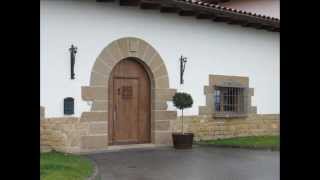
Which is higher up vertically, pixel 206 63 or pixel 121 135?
pixel 206 63

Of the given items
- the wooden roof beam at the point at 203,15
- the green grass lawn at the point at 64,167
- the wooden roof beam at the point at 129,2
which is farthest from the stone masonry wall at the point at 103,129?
the wooden roof beam at the point at 129,2

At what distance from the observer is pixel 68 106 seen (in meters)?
9.77

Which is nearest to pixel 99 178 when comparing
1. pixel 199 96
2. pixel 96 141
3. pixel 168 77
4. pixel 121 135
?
pixel 96 141

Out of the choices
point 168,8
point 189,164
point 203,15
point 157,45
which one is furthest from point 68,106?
point 203,15

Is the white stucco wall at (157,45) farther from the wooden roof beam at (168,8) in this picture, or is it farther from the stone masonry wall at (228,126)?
the stone masonry wall at (228,126)

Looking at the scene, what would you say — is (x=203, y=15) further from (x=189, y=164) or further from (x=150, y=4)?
(x=189, y=164)

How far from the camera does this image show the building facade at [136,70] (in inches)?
381

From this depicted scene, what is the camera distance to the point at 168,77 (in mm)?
11531

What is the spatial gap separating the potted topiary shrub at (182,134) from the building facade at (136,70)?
43 cm
